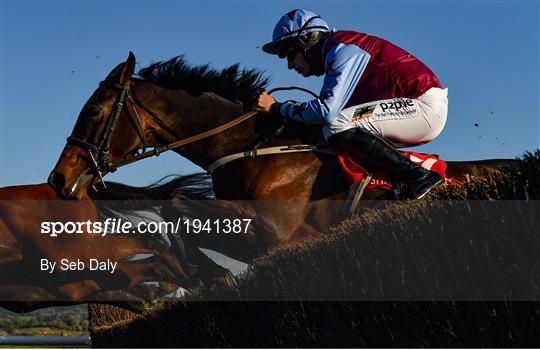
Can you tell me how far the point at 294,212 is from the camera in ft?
17.6

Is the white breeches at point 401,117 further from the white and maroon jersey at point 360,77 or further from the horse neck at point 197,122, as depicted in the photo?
the horse neck at point 197,122

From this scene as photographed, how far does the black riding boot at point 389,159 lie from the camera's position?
524cm

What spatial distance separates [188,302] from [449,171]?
188 cm

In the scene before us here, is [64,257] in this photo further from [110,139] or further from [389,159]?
[389,159]

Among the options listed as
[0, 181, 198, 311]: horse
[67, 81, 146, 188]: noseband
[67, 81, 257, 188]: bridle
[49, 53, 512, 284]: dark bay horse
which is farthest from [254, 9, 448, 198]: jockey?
[0, 181, 198, 311]: horse

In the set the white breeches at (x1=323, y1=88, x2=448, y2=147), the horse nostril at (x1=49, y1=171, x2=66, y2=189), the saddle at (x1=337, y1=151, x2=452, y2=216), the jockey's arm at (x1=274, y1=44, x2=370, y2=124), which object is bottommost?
the horse nostril at (x1=49, y1=171, x2=66, y2=189)

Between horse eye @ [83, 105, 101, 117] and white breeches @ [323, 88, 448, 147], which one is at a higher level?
white breeches @ [323, 88, 448, 147]

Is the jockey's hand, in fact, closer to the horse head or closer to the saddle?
the saddle

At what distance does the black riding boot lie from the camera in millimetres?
5238

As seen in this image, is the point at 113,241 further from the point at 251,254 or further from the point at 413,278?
the point at 413,278

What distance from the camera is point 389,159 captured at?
5254 mm

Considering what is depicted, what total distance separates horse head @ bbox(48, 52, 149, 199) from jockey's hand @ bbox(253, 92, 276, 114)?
2.64 ft

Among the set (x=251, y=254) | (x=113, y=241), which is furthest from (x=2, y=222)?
(x=251, y=254)

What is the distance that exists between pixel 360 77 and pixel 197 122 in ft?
3.74
